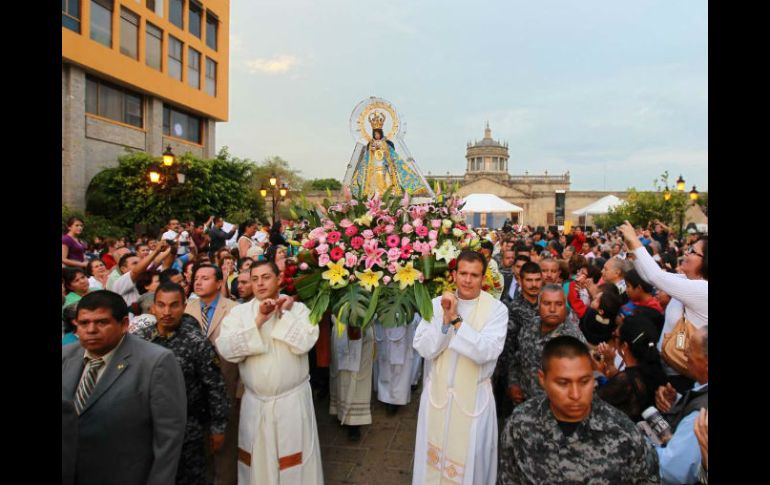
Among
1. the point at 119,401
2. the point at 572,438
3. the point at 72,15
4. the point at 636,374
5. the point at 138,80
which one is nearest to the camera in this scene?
the point at 572,438

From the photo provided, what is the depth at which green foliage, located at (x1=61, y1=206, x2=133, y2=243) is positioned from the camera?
54.0 ft

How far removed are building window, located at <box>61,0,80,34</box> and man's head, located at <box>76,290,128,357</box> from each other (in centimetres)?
1836

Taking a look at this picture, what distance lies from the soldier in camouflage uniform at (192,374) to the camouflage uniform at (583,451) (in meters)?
2.02

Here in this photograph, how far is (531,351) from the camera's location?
374 cm

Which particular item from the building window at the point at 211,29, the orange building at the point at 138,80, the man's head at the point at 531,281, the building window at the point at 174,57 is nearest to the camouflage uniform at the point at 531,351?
the man's head at the point at 531,281

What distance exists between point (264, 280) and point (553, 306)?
2104 millimetres

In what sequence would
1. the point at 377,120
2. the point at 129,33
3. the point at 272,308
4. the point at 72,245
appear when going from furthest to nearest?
the point at 129,33, the point at 72,245, the point at 377,120, the point at 272,308

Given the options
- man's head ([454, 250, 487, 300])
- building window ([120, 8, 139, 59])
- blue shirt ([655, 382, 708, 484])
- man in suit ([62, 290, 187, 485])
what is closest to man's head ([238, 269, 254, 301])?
man in suit ([62, 290, 187, 485])

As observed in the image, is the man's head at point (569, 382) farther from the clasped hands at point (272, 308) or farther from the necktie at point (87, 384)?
the necktie at point (87, 384)

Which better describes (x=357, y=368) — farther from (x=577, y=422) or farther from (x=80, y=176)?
(x=80, y=176)

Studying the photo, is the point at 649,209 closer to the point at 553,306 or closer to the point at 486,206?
the point at 486,206

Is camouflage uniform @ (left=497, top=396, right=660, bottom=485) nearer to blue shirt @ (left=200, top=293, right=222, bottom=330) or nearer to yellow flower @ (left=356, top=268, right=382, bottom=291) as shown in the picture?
yellow flower @ (left=356, top=268, right=382, bottom=291)

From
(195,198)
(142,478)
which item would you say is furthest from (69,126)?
(142,478)

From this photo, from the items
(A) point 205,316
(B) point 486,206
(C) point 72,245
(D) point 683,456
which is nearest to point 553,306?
(D) point 683,456
